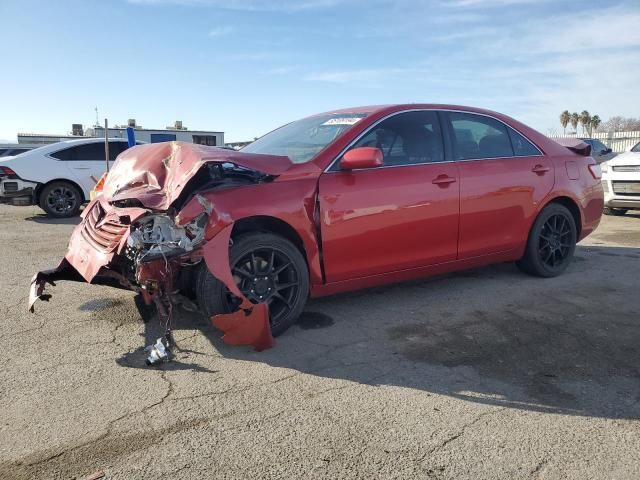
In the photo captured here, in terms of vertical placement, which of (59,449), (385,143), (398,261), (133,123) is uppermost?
(133,123)

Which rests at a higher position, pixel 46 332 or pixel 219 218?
pixel 219 218

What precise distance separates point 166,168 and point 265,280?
3.60 ft

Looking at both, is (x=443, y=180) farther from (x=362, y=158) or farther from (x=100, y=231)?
(x=100, y=231)

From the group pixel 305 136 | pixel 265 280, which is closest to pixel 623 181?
pixel 305 136

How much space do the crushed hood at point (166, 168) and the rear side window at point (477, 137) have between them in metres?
1.78

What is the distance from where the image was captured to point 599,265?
636 centimetres

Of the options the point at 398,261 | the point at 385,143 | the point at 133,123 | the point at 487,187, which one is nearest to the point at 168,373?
the point at 398,261

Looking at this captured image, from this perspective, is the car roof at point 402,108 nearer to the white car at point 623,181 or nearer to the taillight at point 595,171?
the taillight at point 595,171

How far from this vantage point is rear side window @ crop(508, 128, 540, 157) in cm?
534

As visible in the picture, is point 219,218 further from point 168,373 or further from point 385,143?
point 385,143

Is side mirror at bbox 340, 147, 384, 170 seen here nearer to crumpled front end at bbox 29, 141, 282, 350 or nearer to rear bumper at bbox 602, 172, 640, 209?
crumpled front end at bbox 29, 141, 282, 350

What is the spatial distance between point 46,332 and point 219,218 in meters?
1.72

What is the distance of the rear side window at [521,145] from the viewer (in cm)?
534

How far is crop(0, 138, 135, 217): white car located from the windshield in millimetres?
7057
